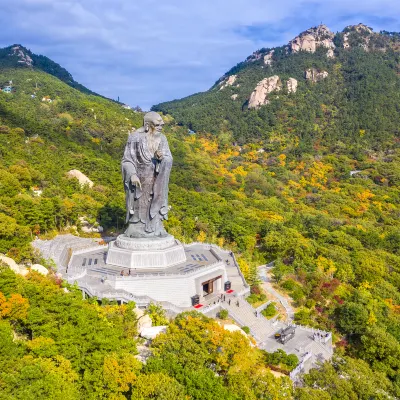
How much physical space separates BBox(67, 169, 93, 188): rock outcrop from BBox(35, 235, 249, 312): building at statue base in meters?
14.8

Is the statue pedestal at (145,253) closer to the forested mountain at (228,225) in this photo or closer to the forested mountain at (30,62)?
the forested mountain at (228,225)

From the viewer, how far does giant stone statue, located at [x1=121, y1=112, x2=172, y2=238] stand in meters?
21.4

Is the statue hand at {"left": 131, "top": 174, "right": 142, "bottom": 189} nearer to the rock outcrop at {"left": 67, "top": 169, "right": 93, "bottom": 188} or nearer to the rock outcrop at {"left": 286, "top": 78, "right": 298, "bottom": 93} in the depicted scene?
the rock outcrop at {"left": 67, "top": 169, "right": 93, "bottom": 188}

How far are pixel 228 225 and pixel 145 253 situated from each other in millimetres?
11992

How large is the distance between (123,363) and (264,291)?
41.7ft

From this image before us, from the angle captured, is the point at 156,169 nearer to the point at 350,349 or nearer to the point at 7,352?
the point at 7,352

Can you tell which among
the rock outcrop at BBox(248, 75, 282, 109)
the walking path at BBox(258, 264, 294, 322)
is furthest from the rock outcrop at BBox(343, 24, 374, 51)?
the walking path at BBox(258, 264, 294, 322)

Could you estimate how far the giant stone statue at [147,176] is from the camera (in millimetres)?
21422

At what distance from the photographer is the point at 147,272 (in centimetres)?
1972

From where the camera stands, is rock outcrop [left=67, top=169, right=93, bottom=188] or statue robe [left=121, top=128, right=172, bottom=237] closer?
statue robe [left=121, top=128, right=172, bottom=237]

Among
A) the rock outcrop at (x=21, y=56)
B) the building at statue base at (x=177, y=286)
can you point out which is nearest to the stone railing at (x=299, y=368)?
the building at statue base at (x=177, y=286)

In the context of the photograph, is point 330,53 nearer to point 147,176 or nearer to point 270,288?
point 270,288

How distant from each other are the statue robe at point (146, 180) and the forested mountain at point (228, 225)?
5418 millimetres

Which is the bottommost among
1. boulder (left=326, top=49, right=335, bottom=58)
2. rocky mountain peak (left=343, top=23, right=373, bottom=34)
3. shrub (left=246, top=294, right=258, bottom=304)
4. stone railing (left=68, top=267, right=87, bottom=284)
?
shrub (left=246, top=294, right=258, bottom=304)
